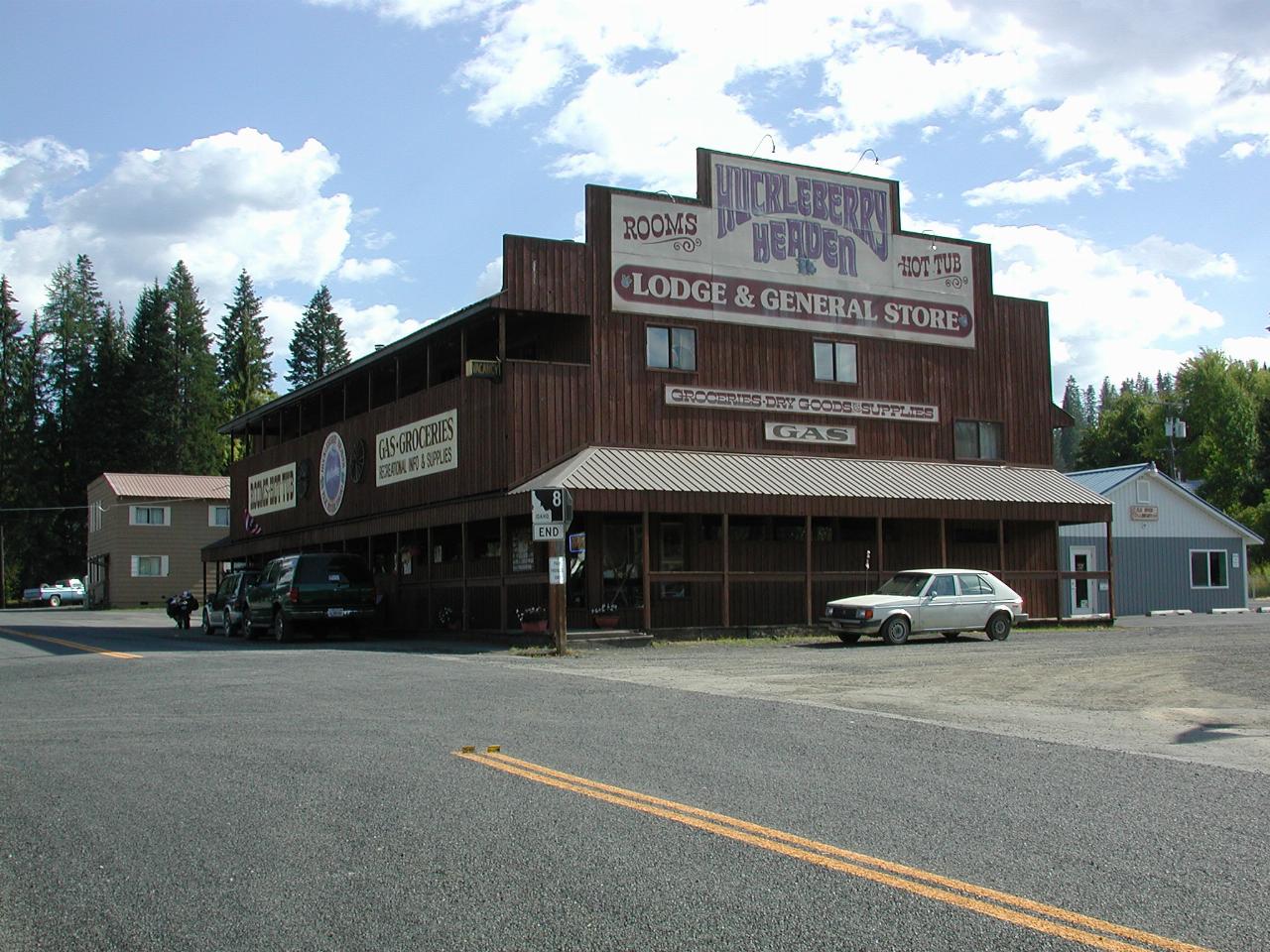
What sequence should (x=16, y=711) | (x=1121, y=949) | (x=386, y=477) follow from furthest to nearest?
(x=386, y=477)
(x=16, y=711)
(x=1121, y=949)

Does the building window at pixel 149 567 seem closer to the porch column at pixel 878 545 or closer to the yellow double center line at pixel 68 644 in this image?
the yellow double center line at pixel 68 644

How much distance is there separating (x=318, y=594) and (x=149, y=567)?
44354mm

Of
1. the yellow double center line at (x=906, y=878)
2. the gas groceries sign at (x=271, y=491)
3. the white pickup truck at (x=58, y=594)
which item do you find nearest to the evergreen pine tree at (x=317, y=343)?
the white pickup truck at (x=58, y=594)

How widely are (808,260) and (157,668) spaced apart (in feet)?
58.6

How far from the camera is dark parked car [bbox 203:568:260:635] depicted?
3206 centimetres

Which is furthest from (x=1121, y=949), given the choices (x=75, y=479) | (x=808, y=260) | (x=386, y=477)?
(x=75, y=479)

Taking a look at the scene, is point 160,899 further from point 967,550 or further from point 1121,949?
point 967,550

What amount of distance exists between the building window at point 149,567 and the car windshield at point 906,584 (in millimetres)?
51574

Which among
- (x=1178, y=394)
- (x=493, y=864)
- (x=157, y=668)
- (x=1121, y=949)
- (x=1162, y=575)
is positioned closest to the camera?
(x=1121, y=949)

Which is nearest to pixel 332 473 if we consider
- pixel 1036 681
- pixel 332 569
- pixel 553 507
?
pixel 332 569

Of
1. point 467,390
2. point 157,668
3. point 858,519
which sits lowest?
point 157,668

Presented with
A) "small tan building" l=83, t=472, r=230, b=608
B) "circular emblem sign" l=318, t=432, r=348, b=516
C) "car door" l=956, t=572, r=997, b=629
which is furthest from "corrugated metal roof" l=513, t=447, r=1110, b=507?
"small tan building" l=83, t=472, r=230, b=608

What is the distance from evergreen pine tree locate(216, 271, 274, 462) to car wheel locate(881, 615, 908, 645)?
246ft

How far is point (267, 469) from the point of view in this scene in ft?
140
